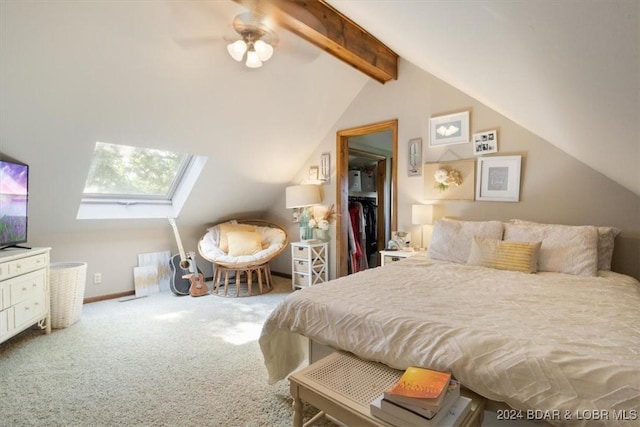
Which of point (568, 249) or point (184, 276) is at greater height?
point (568, 249)

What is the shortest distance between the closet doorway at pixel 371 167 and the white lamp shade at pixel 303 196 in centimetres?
33

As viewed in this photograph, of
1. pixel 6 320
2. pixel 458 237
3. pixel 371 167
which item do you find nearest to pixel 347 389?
pixel 458 237

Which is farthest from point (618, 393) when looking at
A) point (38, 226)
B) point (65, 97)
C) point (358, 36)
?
point (38, 226)

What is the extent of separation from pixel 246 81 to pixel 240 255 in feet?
7.23

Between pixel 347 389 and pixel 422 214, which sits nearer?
pixel 347 389

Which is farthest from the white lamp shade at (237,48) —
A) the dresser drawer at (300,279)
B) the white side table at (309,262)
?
the dresser drawer at (300,279)

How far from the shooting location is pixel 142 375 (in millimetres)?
2064

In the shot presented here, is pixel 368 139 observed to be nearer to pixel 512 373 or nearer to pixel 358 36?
pixel 358 36

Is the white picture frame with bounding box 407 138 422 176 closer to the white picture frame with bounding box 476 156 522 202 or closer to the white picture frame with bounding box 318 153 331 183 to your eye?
the white picture frame with bounding box 476 156 522 202

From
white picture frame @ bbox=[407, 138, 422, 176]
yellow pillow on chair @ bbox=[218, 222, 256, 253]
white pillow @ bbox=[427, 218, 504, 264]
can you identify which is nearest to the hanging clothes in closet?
white picture frame @ bbox=[407, 138, 422, 176]

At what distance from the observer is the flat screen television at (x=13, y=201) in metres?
2.46

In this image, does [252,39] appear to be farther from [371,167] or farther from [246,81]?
[371,167]

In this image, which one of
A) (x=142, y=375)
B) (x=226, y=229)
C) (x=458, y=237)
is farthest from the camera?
(x=226, y=229)

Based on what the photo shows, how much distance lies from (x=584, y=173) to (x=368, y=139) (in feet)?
9.61
